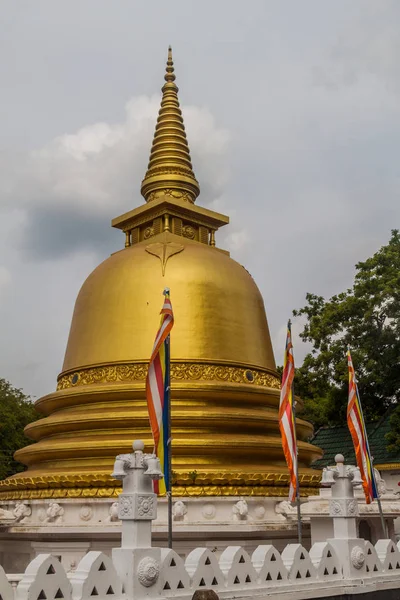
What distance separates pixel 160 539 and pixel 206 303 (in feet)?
22.9

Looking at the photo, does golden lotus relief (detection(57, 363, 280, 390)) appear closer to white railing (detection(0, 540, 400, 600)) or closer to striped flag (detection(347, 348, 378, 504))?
striped flag (detection(347, 348, 378, 504))

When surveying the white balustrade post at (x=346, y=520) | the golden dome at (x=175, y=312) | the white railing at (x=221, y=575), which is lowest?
the white railing at (x=221, y=575)

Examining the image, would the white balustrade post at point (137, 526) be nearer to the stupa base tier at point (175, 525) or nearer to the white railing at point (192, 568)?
the white railing at point (192, 568)

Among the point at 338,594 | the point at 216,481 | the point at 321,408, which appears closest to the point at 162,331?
the point at 338,594

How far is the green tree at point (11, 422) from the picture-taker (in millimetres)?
38156

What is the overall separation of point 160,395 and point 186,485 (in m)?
6.10

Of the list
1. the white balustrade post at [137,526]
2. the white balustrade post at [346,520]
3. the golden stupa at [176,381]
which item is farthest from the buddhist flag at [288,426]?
the white balustrade post at [137,526]

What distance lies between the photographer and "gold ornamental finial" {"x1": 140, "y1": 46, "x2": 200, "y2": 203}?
24984mm

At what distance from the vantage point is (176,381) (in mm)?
19234

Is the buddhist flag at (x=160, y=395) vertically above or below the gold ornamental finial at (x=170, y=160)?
below

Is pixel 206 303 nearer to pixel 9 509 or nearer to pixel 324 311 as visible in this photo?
pixel 9 509

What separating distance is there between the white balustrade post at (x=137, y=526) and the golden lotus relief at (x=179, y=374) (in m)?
10.4

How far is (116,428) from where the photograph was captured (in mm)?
18609

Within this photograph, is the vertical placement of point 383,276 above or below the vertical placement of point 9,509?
above
